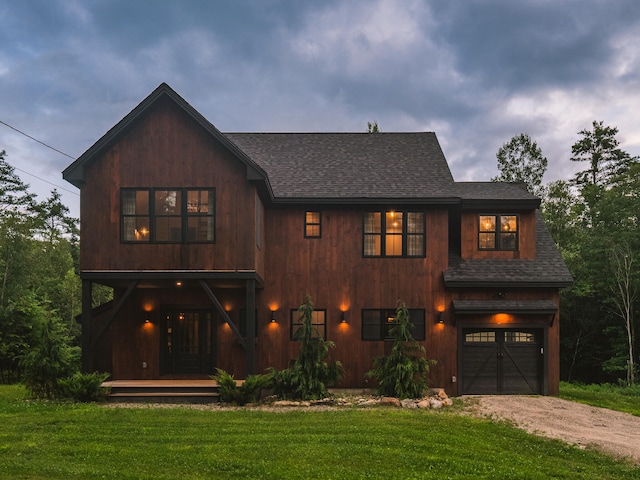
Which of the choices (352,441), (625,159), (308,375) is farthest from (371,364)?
(625,159)

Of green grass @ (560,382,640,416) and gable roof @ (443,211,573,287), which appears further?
gable roof @ (443,211,573,287)

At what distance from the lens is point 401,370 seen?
42.7 ft

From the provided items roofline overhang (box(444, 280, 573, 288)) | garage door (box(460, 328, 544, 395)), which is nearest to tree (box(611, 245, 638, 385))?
roofline overhang (box(444, 280, 573, 288))

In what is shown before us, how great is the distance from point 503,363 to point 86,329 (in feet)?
38.7

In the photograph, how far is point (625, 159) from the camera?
32.3 meters

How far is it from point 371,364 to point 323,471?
7.91 metres

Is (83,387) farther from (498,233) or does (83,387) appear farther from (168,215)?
(498,233)

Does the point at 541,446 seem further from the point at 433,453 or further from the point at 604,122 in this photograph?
the point at 604,122

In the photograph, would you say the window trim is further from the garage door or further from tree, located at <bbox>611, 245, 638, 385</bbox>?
tree, located at <bbox>611, 245, 638, 385</bbox>

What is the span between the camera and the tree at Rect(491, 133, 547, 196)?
101ft

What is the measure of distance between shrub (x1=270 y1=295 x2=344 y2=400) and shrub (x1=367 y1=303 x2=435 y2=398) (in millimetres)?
1507

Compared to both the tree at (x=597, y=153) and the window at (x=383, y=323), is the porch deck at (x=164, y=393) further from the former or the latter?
the tree at (x=597, y=153)

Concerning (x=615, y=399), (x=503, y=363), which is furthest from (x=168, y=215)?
(x=615, y=399)

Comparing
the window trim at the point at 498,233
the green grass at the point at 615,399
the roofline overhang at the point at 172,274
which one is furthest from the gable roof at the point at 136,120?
the green grass at the point at 615,399
